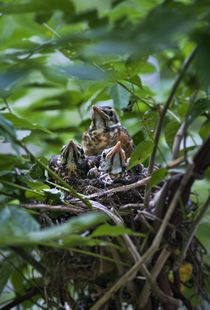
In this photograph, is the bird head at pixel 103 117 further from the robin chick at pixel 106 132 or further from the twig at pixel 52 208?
the twig at pixel 52 208

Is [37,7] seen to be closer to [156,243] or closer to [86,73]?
[86,73]

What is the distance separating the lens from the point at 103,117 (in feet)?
5.29

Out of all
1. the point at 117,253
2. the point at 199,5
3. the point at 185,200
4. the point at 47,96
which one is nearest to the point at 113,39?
the point at 199,5

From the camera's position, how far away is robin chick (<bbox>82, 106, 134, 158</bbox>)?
161cm

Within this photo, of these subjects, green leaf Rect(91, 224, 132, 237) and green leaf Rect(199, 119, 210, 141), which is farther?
green leaf Rect(199, 119, 210, 141)

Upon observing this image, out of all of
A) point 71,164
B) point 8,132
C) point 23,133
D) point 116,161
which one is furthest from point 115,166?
point 8,132

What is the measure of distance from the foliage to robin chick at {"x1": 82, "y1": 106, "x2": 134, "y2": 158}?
0.15 ft

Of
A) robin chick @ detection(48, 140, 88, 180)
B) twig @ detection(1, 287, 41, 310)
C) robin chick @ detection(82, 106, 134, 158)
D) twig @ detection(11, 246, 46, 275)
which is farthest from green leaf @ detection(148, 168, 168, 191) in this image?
robin chick @ detection(82, 106, 134, 158)

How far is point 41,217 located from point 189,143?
976mm

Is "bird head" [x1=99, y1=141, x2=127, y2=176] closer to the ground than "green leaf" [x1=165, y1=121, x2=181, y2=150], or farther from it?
→ closer to the ground

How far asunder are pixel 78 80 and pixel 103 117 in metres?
0.70

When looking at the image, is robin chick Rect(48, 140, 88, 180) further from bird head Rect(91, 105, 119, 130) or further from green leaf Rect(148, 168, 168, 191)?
green leaf Rect(148, 168, 168, 191)

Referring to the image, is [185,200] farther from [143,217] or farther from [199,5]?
[199,5]

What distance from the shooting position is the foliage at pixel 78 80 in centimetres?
47
